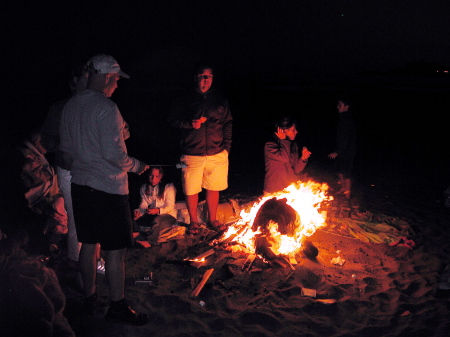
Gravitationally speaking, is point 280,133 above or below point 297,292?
above

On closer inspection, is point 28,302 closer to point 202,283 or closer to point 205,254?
point 202,283

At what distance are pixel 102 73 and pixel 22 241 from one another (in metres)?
2.29

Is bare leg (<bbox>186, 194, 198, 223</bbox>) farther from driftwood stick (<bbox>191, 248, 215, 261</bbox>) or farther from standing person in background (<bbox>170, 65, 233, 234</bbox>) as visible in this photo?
driftwood stick (<bbox>191, 248, 215, 261</bbox>)

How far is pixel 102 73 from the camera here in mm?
3557

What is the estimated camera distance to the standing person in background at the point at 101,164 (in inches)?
138

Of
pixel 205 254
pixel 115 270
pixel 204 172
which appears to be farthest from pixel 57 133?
pixel 204 172

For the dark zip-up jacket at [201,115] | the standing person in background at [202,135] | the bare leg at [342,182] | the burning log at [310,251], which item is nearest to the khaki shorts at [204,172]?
the standing person in background at [202,135]

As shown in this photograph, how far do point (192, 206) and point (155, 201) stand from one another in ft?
2.20

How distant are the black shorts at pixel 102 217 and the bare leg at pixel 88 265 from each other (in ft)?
0.63

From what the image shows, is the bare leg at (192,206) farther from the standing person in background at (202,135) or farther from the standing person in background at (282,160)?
the standing person in background at (282,160)

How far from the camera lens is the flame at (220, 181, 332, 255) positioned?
5730 millimetres

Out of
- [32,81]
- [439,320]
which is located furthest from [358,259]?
[32,81]

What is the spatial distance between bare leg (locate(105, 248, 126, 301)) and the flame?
239cm

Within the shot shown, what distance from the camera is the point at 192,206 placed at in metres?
6.61
